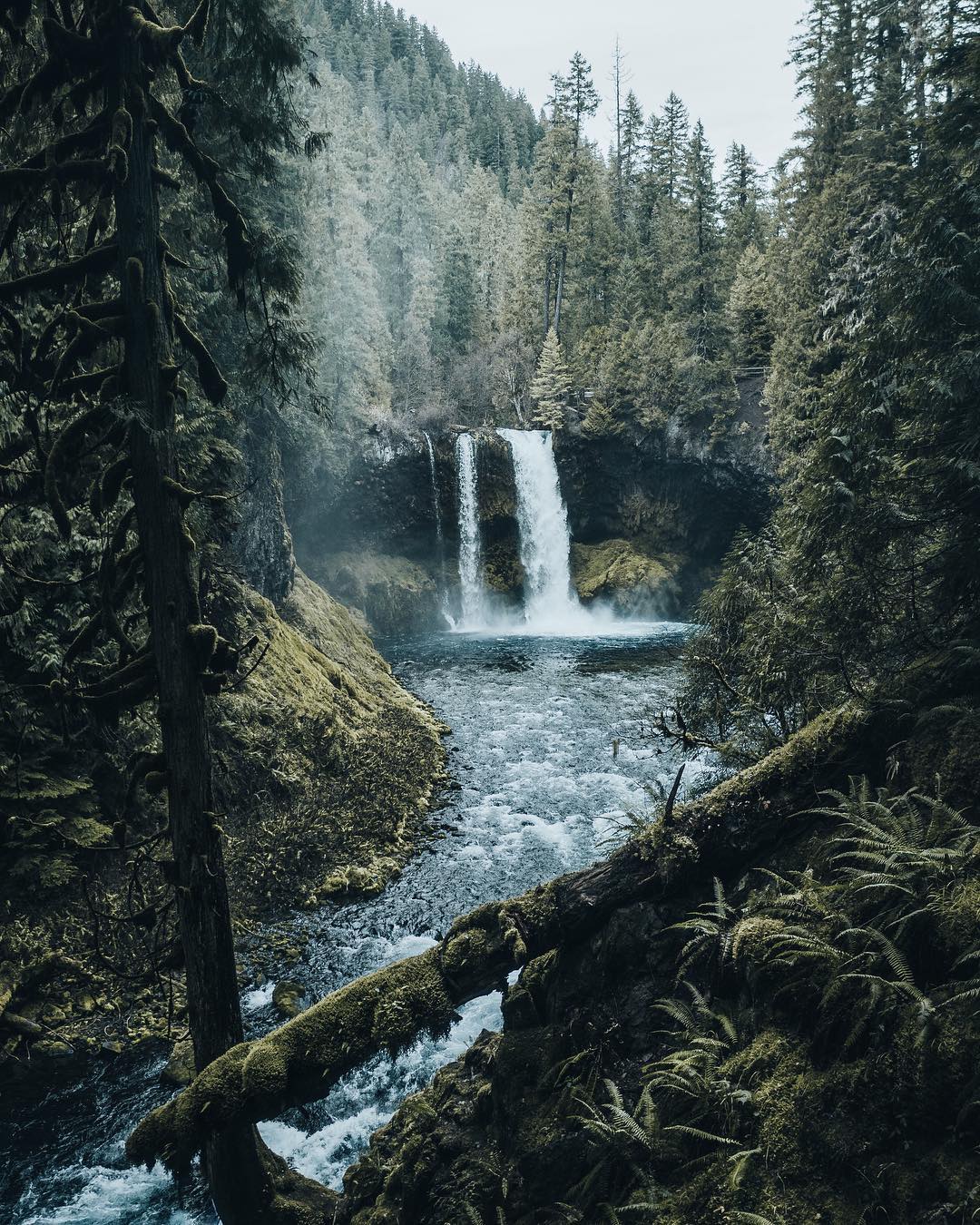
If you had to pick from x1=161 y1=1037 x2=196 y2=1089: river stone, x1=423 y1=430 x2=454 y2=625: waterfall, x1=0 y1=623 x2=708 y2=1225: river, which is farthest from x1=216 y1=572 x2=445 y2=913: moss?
x1=423 y1=430 x2=454 y2=625: waterfall

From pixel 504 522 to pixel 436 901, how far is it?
104 ft

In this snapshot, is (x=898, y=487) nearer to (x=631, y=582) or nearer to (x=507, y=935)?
(x=507, y=935)

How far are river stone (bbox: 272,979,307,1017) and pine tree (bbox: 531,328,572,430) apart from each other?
121 ft

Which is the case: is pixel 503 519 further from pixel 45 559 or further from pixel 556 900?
pixel 556 900

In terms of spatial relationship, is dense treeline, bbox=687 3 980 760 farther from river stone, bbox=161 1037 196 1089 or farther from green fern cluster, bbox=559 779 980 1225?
river stone, bbox=161 1037 196 1089

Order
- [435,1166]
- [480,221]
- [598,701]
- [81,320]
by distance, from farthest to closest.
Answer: [480,221] → [598,701] → [435,1166] → [81,320]

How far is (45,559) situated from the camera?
29.7 ft

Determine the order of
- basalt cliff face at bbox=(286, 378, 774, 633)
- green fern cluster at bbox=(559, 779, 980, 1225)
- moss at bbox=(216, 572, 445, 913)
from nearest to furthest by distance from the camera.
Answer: green fern cluster at bbox=(559, 779, 980, 1225) < moss at bbox=(216, 572, 445, 913) < basalt cliff face at bbox=(286, 378, 774, 633)

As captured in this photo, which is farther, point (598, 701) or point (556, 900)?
point (598, 701)

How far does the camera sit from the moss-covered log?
4574 millimetres

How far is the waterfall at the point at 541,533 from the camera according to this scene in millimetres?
40719

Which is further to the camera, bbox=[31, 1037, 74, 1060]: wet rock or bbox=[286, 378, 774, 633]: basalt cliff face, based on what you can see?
bbox=[286, 378, 774, 633]: basalt cliff face

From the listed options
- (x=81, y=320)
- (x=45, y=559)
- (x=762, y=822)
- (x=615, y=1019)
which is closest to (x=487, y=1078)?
(x=615, y=1019)

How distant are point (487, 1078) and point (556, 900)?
164cm
